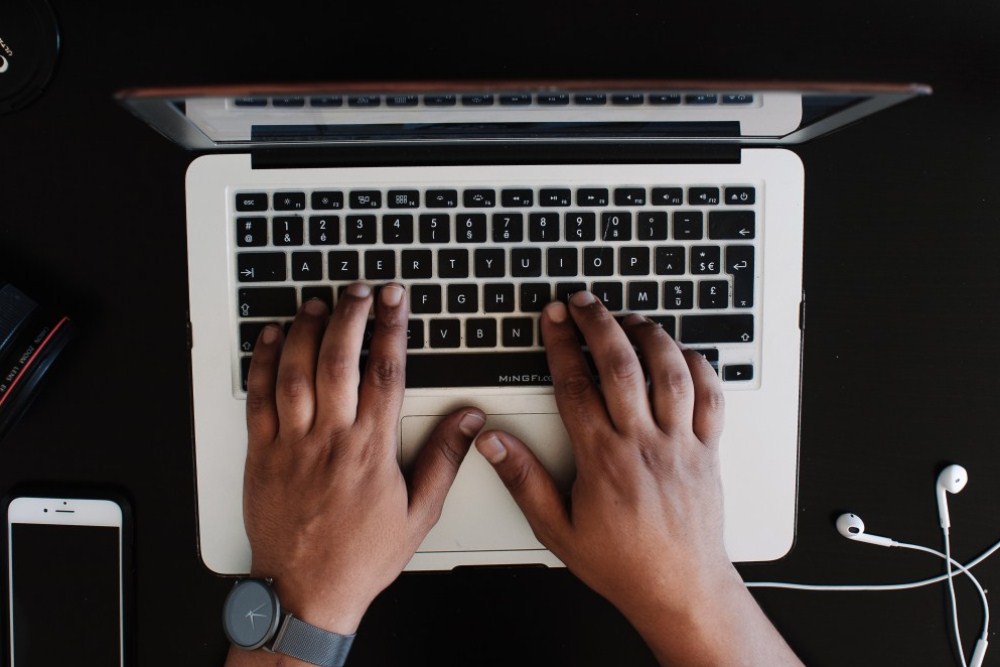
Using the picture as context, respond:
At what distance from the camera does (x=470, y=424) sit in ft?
2.09

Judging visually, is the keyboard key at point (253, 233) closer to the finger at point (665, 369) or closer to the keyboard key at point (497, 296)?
the keyboard key at point (497, 296)

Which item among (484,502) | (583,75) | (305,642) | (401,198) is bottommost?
(305,642)

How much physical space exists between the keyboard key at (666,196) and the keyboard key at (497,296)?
171 millimetres

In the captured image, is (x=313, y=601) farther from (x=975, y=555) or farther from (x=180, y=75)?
(x=975, y=555)

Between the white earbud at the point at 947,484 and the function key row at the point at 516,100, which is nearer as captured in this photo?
the function key row at the point at 516,100

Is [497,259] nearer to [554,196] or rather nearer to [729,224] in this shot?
[554,196]

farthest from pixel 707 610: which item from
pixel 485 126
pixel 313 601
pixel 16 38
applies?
pixel 16 38

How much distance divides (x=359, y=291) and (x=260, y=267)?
0.10 metres

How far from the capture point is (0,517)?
69 centimetres

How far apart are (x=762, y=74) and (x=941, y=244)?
28 centimetres

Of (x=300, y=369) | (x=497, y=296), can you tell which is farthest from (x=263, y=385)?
(x=497, y=296)

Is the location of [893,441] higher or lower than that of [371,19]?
lower

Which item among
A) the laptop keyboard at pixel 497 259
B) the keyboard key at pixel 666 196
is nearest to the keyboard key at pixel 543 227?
the laptop keyboard at pixel 497 259

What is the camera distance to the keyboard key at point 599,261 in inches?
25.3
